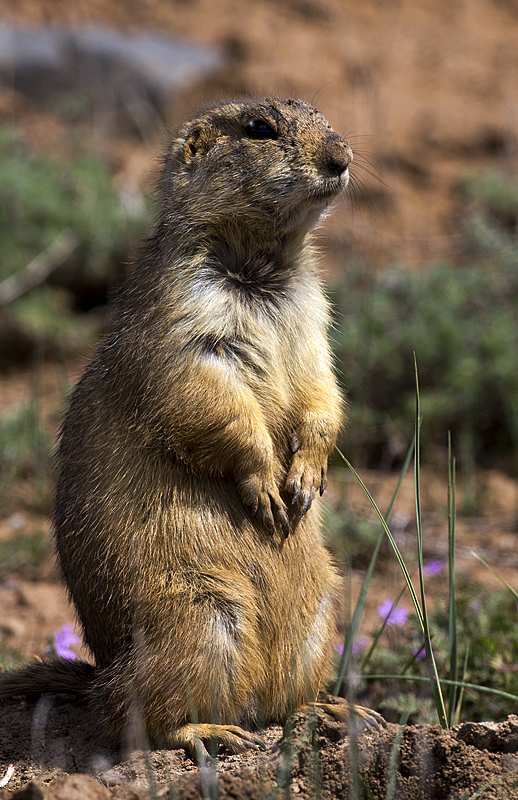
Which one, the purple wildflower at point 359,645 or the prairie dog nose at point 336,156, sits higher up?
the prairie dog nose at point 336,156

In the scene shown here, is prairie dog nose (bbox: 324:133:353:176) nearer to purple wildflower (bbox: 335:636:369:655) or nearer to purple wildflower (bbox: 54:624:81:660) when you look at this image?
purple wildflower (bbox: 335:636:369:655)

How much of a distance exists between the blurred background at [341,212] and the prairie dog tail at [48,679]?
1.26m

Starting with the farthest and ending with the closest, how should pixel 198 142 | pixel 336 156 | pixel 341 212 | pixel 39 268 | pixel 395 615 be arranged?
pixel 341 212
pixel 39 268
pixel 395 615
pixel 198 142
pixel 336 156

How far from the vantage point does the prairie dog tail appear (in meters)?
3.73

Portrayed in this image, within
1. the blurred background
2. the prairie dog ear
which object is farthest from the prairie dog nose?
the blurred background

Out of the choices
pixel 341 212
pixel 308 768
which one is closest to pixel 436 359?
pixel 341 212

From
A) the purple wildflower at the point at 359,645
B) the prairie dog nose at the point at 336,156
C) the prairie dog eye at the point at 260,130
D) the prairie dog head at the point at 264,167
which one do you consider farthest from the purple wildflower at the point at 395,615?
the prairie dog eye at the point at 260,130

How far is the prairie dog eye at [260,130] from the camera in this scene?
392cm

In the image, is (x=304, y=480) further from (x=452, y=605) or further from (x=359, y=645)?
(x=359, y=645)

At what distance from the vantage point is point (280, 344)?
12.6 ft

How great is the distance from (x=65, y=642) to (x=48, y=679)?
0.78 meters

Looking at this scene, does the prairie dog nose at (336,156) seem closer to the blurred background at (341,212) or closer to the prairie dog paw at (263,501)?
the blurred background at (341,212)

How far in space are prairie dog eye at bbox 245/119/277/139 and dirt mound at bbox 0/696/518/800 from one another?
2.50 m

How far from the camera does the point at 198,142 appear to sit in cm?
411
